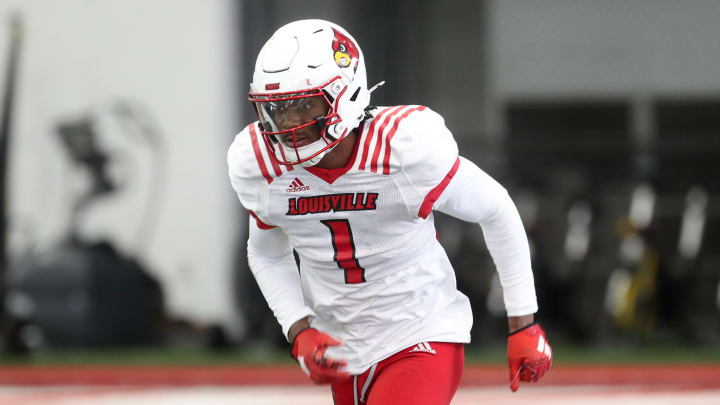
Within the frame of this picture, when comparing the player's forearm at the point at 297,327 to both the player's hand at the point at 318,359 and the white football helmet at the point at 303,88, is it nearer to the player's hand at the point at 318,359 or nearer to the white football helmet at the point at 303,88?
the player's hand at the point at 318,359

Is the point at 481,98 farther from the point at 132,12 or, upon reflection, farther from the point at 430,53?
the point at 132,12

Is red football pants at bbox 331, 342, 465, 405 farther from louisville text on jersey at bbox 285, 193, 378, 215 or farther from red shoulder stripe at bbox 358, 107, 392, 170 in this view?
red shoulder stripe at bbox 358, 107, 392, 170

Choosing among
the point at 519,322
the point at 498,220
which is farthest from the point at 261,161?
the point at 519,322

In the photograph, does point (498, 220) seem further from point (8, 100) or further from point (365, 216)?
point (8, 100)

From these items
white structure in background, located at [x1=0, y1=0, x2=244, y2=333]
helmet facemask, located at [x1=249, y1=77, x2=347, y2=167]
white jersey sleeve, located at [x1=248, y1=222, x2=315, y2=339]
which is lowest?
white structure in background, located at [x1=0, y1=0, x2=244, y2=333]

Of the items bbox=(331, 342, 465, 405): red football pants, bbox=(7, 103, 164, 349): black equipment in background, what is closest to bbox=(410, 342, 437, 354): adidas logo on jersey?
bbox=(331, 342, 465, 405): red football pants

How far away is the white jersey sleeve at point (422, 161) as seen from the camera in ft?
11.1

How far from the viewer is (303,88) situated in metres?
3.35

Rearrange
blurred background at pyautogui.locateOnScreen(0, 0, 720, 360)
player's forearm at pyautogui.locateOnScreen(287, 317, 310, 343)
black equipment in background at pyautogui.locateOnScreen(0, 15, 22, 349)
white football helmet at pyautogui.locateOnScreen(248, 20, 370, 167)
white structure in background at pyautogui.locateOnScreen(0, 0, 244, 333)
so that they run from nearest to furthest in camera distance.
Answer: white football helmet at pyautogui.locateOnScreen(248, 20, 370, 167) < player's forearm at pyautogui.locateOnScreen(287, 317, 310, 343) < blurred background at pyautogui.locateOnScreen(0, 0, 720, 360) < white structure in background at pyautogui.locateOnScreen(0, 0, 244, 333) < black equipment in background at pyautogui.locateOnScreen(0, 15, 22, 349)

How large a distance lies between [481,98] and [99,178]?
150 inches

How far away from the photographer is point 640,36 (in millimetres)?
11672

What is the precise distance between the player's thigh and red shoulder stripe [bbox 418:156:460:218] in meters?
0.39

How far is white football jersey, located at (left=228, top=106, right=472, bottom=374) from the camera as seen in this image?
3.41 meters

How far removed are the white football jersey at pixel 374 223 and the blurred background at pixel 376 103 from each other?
5888 millimetres
